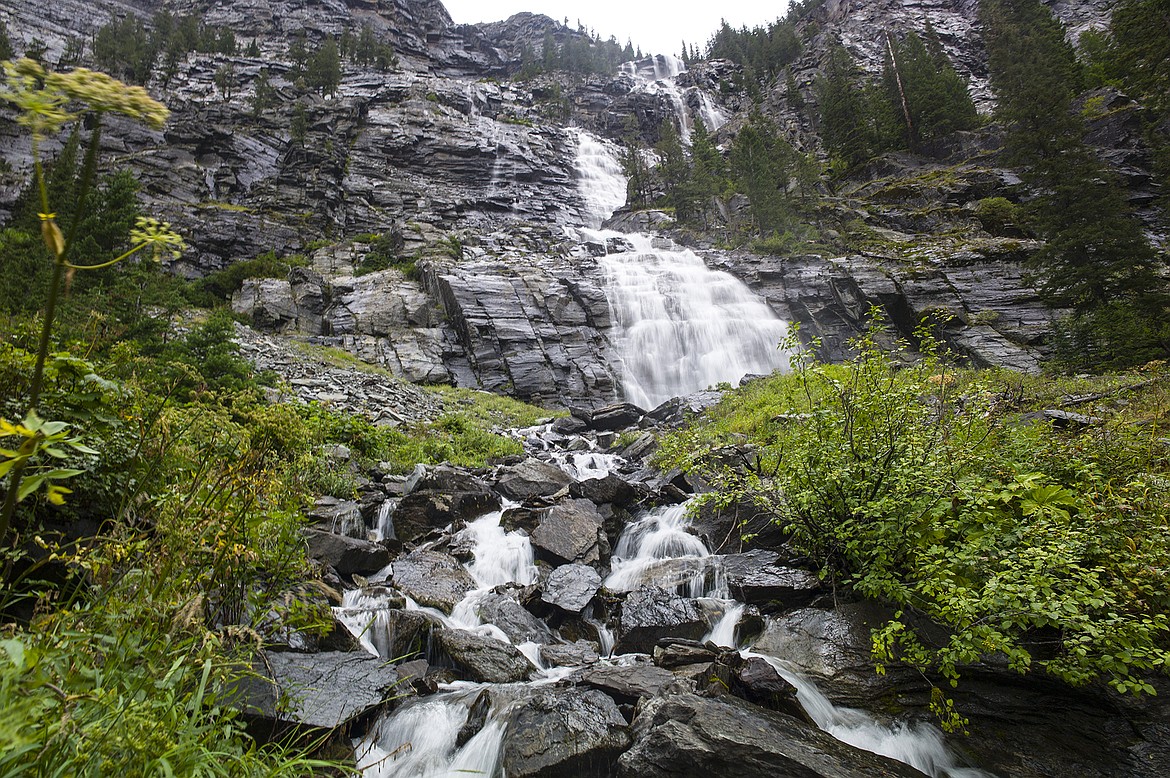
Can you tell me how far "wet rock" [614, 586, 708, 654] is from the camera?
237 inches

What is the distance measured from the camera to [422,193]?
4456 cm

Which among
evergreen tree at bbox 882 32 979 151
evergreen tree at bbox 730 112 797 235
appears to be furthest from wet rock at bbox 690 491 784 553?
evergreen tree at bbox 882 32 979 151

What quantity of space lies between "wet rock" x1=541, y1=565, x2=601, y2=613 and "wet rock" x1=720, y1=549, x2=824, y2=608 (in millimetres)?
1894

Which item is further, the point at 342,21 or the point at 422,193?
the point at 342,21

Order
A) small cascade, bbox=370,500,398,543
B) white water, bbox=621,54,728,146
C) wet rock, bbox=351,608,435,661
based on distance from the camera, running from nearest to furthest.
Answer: wet rock, bbox=351,608,435,661 → small cascade, bbox=370,500,398,543 → white water, bbox=621,54,728,146

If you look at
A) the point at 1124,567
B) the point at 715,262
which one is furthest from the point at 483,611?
the point at 715,262

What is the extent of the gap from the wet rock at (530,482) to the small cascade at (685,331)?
13.5 meters

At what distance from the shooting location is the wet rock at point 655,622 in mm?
6023

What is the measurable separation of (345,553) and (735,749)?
5.84m

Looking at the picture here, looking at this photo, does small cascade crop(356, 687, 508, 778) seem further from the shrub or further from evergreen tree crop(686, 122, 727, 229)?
evergreen tree crop(686, 122, 727, 229)

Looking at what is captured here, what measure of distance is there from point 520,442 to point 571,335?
12304 mm

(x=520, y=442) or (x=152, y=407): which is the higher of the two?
(x=152, y=407)

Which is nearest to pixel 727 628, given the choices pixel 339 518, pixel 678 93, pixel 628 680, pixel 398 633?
pixel 628 680

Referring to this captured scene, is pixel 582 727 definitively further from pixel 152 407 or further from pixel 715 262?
pixel 715 262
